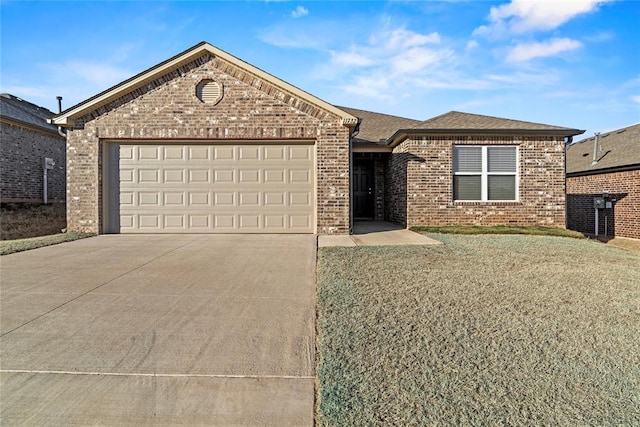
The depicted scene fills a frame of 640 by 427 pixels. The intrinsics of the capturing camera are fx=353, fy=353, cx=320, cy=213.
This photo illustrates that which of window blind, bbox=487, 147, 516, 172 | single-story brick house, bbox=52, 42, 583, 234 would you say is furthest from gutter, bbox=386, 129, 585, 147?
single-story brick house, bbox=52, 42, 583, 234

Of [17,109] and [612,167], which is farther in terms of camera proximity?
[17,109]

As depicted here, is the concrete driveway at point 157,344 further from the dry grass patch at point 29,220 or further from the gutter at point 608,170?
the gutter at point 608,170

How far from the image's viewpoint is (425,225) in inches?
430

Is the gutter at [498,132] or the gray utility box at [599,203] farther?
the gray utility box at [599,203]

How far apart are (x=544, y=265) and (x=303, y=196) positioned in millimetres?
5943

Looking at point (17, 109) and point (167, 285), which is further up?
point (17, 109)

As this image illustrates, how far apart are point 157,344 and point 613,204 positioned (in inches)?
673

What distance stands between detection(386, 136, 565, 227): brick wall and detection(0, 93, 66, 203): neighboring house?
1474cm

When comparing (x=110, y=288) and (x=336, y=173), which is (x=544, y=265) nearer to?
(x=336, y=173)

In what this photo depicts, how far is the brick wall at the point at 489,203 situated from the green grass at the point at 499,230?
0.37 m

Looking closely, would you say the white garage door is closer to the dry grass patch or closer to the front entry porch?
the dry grass patch

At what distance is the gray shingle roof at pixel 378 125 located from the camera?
14.6m

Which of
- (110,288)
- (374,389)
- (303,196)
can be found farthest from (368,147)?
(374,389)

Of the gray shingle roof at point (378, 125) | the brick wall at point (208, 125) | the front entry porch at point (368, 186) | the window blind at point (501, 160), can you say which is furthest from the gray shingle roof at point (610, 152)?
the brick wall at point (208, 125)
